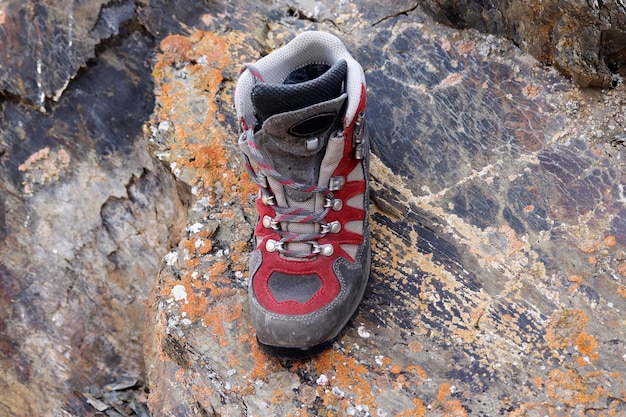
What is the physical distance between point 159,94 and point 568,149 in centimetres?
155

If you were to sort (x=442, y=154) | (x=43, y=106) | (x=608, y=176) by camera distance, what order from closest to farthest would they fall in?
(x=608, y=176) < (x=442, y=154) < (x=43, y=106)

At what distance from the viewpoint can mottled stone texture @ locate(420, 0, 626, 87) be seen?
189 centimetres

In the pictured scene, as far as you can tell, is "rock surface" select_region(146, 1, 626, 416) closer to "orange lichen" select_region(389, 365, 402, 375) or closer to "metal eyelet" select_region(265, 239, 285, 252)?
"orange lichen" select_region(389, 365, 402, 375)

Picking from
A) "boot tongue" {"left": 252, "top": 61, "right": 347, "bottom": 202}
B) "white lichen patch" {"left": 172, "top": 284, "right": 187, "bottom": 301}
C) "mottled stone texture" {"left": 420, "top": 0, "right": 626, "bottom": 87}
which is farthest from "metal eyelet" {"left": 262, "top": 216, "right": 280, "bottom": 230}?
"mottled stone texture" {"left": 420, "top": 0, "right": 626, "bottom": 87}

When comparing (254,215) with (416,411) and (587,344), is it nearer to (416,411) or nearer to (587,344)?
(416,411)

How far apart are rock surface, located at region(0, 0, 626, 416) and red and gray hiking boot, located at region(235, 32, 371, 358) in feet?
0.50

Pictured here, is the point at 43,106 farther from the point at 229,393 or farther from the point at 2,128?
the point at 229,393

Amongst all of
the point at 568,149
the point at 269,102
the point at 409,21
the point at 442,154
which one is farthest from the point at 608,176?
the point at 269,102

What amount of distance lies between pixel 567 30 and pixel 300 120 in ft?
3.42

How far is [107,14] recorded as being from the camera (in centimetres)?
238

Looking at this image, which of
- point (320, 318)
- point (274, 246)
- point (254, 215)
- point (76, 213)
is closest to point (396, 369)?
point (320, 318)

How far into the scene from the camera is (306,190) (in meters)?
1.68

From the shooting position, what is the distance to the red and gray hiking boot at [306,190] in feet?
5.32

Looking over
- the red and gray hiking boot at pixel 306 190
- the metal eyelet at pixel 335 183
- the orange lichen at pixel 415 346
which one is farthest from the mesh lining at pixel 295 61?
the orange lichen at pixel 415 346
